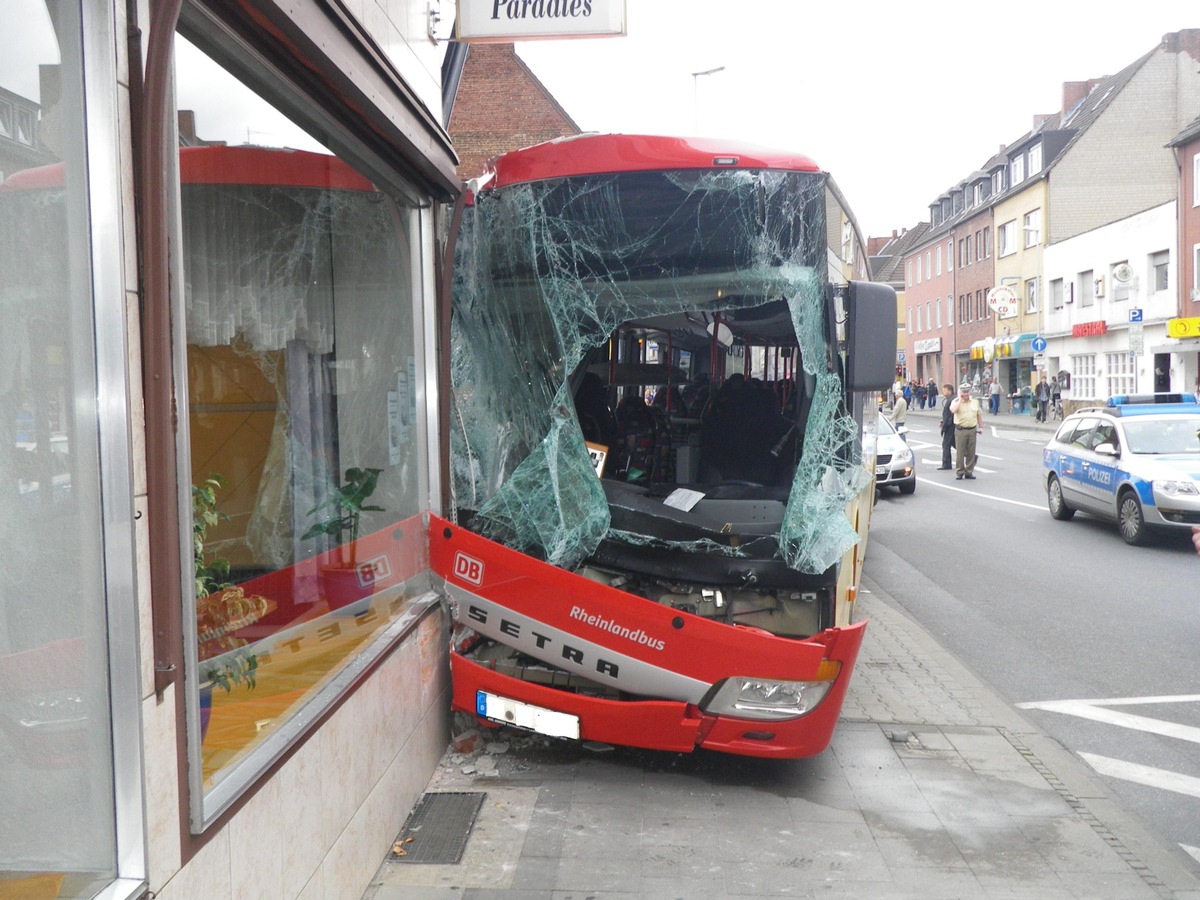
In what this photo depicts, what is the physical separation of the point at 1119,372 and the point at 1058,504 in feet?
97.3

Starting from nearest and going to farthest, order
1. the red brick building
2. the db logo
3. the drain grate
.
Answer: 1. the drain grate
2. the db logo
3. the red brick building

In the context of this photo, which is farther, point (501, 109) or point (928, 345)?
point (928, 345)

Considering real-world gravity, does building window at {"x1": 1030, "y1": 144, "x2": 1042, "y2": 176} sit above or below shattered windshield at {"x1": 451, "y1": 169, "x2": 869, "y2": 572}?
above

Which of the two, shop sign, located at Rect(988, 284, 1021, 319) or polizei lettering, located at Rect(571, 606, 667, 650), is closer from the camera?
polizei lettering, located at Rect(571, 606, 667, 650)

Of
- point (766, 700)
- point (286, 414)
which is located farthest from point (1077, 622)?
point (286, 414)

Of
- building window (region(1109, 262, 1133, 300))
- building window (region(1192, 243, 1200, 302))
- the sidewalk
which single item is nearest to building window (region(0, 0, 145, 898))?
the sidewalk

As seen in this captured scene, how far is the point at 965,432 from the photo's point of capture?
2141 cm

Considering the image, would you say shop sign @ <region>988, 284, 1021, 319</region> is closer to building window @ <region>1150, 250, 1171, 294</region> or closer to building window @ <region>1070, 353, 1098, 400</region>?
building window @ <region>1070, 353, 1098, 400</region>

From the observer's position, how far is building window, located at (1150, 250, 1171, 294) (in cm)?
3784

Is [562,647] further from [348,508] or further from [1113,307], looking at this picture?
[1113,307]

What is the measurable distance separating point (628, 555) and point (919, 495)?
15.2 metres

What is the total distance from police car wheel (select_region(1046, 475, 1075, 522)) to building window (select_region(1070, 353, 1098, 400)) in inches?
1239

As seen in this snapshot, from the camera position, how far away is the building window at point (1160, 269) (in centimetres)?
3784

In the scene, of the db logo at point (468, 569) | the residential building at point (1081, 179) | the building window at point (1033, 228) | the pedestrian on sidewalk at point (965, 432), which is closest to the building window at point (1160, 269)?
the residential building at point (1081, 179)
